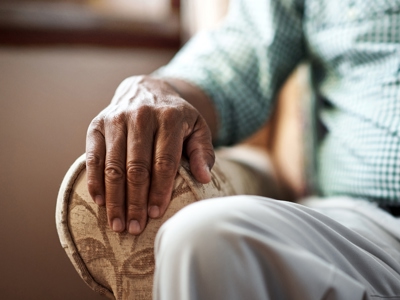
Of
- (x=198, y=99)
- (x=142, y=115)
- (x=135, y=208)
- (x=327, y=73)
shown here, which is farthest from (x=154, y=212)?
(x=327, y=73)

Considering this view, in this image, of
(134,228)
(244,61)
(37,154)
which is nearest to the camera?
(134,228)

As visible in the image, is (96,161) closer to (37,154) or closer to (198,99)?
(198,99)

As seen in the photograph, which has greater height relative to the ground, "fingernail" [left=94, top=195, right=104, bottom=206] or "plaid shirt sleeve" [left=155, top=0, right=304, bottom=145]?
"plaid shirt sleeve" [left=155, top=0, right=304, bottom=145]

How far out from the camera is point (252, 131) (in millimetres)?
885

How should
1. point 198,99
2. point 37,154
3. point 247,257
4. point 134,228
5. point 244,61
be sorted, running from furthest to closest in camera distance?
point 37,154, point 244,61, point 198,99, point 134,228, point 247,257

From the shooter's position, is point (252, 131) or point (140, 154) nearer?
point (140, 154)

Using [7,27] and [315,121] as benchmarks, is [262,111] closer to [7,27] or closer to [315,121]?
[315,121]

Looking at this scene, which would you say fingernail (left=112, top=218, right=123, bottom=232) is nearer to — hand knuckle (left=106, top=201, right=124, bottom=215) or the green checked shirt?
hand knuckle (left=106, top=201, right=124, bottom=215)

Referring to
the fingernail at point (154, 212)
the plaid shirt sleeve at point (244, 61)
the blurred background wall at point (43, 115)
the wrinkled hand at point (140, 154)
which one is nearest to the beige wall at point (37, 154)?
the blurred background wall at point (43, 115)

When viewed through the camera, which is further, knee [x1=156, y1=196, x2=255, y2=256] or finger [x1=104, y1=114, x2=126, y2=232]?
finger [x1=104, y1=114, x2=126, y2=232]

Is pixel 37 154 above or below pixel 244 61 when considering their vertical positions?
below

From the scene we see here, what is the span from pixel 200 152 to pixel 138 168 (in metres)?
0.09

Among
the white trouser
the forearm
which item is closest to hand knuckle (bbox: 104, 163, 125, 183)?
the white trouser

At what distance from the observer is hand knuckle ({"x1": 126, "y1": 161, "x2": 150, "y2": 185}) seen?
460 mm
